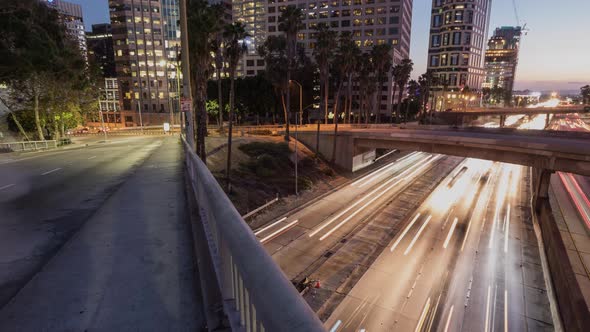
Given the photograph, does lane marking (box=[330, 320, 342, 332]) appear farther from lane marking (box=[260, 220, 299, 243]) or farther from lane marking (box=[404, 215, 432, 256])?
lane marking (box=[404, 215, 432, 256])

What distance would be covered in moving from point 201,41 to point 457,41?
163741 millimetres

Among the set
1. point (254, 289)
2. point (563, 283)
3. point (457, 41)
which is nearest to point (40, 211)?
point (254, 289)

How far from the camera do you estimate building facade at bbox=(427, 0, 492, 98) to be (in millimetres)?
149250

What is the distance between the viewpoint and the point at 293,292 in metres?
1.47

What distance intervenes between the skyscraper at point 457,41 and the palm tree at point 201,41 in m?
144

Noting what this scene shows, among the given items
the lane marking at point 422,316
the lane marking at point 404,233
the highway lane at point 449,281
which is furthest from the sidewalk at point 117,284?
the lane marking at point 404,233

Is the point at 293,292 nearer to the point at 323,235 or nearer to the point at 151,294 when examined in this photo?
the point at 151,294

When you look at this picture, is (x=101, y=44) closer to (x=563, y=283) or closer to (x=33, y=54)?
(x=33, y=54)

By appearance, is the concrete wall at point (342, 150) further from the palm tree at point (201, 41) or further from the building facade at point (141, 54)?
the building facade at point (141, 54)

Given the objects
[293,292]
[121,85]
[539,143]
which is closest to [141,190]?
[293,292]

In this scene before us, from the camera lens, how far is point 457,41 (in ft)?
497

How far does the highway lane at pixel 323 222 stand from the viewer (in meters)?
22.8

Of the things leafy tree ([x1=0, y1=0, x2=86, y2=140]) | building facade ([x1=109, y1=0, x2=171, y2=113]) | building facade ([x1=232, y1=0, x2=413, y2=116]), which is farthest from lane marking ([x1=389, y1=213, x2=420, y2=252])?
building facade ([x1=109, y1=0, x2=171, y2=113])

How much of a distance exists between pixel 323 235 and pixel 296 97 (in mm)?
59384
